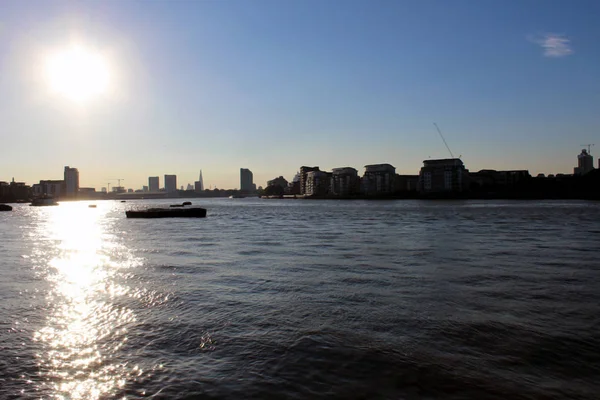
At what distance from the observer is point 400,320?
39.5ft

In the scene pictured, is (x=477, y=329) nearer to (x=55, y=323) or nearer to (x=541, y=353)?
(x=541, y=353)

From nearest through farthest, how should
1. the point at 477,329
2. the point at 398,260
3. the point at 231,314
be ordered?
the point at 477,329 < the point at 231,314 < the point at 398,260

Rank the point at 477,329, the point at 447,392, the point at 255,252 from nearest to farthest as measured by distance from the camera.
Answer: the point at 447,392, the point at 477,329, the point at 255,252

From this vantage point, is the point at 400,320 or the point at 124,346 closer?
the point at 124,346

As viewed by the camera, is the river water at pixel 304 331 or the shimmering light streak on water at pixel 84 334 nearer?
the river water at pixel 304 331

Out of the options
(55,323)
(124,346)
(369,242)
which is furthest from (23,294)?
(369,242)

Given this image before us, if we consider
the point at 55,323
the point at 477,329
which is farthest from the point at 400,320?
the point at 55,323

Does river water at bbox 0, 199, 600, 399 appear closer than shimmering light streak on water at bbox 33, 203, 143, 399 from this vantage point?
Yes

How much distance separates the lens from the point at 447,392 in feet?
25.0

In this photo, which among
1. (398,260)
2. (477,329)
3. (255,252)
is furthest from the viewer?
(255,252)

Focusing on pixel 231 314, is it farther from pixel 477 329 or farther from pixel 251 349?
pixel 477 329

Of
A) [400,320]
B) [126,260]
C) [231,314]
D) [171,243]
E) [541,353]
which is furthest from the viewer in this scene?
[171,243]

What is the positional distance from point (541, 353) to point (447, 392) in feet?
11.4

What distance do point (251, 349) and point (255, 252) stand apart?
19343 mm
